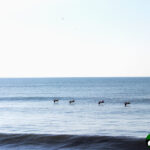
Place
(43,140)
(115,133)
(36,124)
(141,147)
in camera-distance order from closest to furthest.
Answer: (141,147)
(43,140)
(115,133)
(36,124)

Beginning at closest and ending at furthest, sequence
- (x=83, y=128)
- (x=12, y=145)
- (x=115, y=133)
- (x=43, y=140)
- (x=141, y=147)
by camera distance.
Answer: (x=141, y=147), (x=12, y=145), (x=43, y=140), (x=115, y=133), (x=83, y=128)

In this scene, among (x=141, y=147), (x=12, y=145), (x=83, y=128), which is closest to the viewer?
(x=141, y=147)

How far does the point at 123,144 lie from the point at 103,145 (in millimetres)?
1408

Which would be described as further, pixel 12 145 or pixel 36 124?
pixel 36 124

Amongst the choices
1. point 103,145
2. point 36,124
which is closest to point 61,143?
point 103,145

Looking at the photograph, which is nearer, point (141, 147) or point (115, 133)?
point (141, 147)

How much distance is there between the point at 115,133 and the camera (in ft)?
88.5

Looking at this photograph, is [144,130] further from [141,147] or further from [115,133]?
[141,147]

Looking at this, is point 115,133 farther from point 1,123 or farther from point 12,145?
point 1,123

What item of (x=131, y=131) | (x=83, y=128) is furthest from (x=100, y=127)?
(x=131, y=131)

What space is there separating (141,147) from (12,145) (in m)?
9.15

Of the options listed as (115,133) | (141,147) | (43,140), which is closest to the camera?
(141,147)

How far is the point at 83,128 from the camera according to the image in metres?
30.0

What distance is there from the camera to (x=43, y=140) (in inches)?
931
